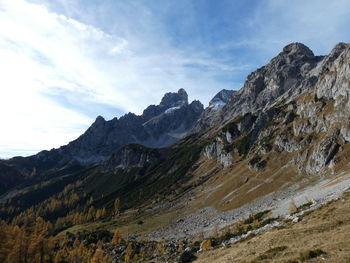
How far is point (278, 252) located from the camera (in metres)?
29.0

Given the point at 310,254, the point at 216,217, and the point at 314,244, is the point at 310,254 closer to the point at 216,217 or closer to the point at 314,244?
the point at 314,244

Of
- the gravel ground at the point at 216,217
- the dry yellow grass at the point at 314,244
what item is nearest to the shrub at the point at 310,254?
the dry yellow grass at the point at 314,244

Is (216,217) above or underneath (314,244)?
underneath

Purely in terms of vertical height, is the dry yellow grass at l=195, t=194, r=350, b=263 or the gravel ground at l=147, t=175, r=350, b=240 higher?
the dry yellow grass at l=195, t=194, r=350, b=263

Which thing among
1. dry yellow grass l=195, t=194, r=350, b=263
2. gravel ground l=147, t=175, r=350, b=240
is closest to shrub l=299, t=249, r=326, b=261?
dry yellow grass l=195, t=194, r=350, b=263

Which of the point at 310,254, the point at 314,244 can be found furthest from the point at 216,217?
the point at 310,254

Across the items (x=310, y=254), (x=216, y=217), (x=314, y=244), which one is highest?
(x=310, y=254)

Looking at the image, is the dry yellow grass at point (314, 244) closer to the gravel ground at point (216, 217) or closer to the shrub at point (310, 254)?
the shrub at point (310, 254)

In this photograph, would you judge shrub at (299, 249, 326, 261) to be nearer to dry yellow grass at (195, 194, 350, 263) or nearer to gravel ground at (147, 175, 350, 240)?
dry yellow grass at (195, 194, 350, 263)

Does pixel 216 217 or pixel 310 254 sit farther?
pixel 216 217

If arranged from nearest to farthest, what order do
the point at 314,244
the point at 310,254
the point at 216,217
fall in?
the point at 310,254 → the point at 314,244 → the point at 216,217

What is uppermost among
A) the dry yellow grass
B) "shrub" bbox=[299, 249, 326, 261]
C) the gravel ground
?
"shrub" bbox=[299, 249, 326, 261]

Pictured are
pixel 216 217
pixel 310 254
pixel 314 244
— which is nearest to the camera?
pixel 310 254

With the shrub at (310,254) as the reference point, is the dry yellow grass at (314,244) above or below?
below
